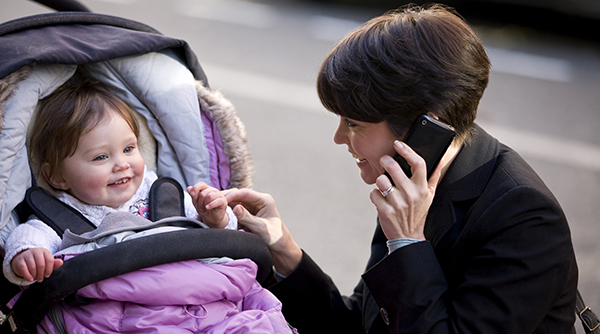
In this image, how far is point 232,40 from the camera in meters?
5.11

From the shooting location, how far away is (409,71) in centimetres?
134

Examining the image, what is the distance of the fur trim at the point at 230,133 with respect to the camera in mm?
1776

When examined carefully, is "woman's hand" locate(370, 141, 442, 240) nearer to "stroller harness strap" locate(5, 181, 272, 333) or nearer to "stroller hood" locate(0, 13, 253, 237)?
"stroller harness strap" locate(5, 181, 272, 333)

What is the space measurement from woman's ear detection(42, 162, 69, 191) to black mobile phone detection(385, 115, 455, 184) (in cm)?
98

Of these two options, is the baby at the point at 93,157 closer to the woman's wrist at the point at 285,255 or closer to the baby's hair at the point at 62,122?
the baby's hair at the point at 62,122

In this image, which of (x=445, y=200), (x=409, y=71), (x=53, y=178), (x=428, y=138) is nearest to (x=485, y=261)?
(x=445, y=200)

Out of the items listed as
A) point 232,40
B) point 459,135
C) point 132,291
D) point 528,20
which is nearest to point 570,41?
point 528,20

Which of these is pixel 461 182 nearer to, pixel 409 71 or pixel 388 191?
pixel 388 191

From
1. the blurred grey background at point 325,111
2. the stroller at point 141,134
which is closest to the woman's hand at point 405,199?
the stroller at point 141,134

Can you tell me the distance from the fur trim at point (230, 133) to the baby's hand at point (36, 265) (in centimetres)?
69

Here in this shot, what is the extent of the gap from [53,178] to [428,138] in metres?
1.09

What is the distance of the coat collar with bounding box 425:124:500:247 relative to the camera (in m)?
1.45

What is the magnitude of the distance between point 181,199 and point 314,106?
2769 millimetres

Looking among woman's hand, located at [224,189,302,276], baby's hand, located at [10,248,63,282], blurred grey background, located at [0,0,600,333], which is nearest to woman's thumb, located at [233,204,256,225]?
woman's hand, located at [224,189,302,276]
